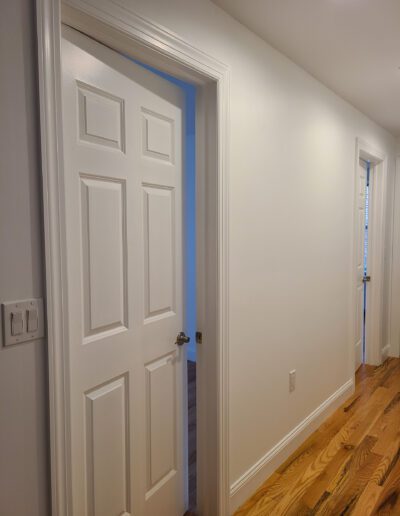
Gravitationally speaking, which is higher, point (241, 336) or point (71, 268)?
point (71, 268)

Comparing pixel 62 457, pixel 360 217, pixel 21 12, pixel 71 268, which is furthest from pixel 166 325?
pixel 360 217

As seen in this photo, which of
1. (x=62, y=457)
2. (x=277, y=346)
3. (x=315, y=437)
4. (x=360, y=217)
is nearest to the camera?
(x=62, y=457)

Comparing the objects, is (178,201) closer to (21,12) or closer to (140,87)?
(140,87)

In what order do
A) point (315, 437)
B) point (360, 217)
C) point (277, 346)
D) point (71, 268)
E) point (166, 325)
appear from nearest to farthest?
point (71, 268) < point (166, 325) < point (277, 346) < point (315, 437) < point (360, 217)

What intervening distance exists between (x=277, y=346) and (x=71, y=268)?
1.41 metres

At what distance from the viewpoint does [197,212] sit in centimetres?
187

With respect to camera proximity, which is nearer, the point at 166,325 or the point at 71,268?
the point at 71,268

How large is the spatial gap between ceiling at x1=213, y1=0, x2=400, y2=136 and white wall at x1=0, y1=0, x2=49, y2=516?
1.02 m

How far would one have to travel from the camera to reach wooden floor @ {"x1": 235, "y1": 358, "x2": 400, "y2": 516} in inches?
80.9

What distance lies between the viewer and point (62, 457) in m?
1.20

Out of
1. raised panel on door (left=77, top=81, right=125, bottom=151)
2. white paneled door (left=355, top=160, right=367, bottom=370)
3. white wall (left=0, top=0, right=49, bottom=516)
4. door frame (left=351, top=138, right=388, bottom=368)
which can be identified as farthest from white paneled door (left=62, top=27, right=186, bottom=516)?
door frame (left=351, top=138, right=388, bottom=368)

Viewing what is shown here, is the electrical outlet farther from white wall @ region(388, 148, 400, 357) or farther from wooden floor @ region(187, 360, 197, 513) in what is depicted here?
white wall @ region(388, 148, 400, 357)

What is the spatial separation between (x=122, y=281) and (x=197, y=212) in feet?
1.72

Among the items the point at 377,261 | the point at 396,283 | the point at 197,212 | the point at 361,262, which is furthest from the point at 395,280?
the point at 197,212
